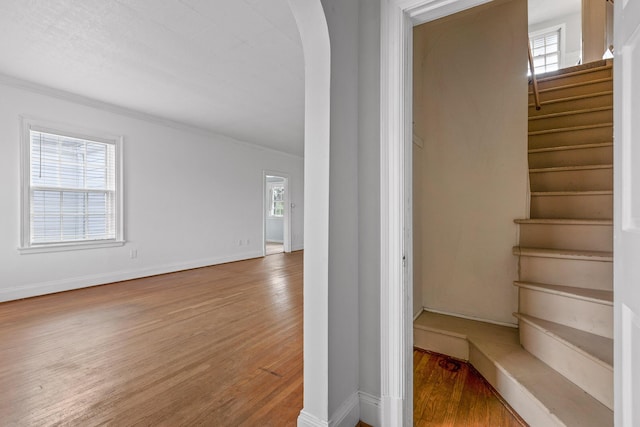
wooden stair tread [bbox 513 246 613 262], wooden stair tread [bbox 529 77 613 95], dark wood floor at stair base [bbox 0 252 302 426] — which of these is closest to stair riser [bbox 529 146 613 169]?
wooden stair tread [bbox 513 246 613 262]

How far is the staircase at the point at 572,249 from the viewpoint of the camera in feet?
4.85

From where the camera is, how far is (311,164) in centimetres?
132

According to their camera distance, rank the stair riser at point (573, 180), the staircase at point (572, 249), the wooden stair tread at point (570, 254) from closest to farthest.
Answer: the staircase at point (572, 249) < the wooden stair tread at point (570, 254) < the stair riser at point (573, 180)

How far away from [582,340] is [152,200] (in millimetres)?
5262

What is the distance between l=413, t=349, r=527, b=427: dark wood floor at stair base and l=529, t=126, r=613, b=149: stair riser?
7.10 ft

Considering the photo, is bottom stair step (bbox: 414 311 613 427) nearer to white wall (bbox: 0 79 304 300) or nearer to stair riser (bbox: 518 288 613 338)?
stair riser (bbox: 518 288 613 338)

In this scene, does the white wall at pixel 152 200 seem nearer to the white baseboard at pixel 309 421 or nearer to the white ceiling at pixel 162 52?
the white ceiling at pixel 162 52

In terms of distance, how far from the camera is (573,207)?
2.15 m

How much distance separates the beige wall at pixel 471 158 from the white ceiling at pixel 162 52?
132 centimetres

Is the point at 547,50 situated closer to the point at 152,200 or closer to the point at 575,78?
the point at 575,78

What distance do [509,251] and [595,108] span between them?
1.69m

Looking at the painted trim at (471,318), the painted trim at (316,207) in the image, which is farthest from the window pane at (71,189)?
the painted trim at (471,318)

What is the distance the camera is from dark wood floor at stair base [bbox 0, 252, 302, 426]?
61.9 inches
